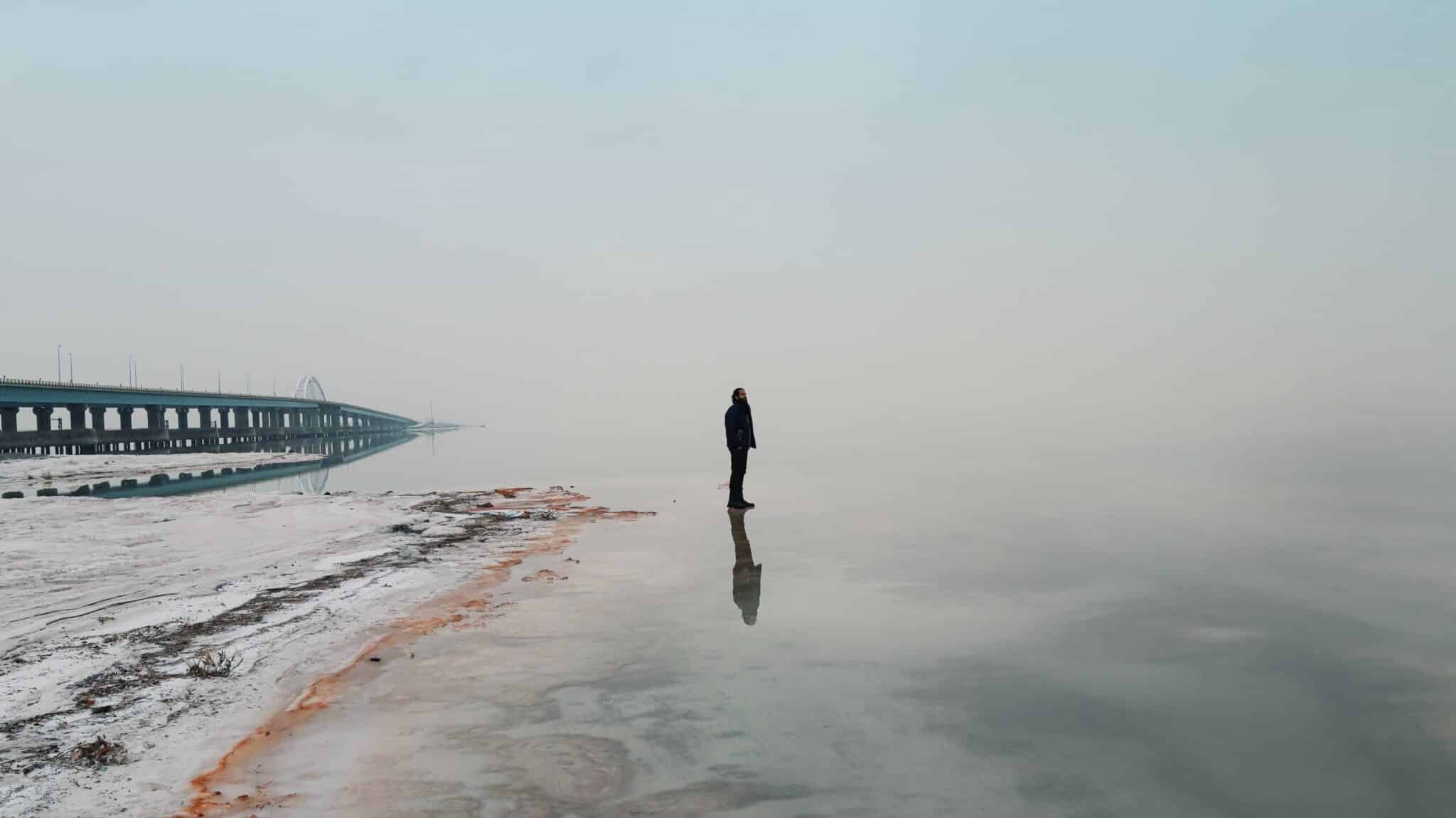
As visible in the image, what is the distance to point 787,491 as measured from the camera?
63.5 ft

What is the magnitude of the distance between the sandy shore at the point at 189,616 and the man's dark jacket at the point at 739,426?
3.00m

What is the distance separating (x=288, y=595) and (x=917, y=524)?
886cm


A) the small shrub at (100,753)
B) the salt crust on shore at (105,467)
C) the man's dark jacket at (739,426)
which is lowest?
the small shrub at (100,753)

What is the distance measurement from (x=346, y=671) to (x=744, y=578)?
4.38 meters

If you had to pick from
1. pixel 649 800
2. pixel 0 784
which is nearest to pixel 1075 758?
pixel 649 800

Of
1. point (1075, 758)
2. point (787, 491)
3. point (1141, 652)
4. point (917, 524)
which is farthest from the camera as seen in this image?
point (787, 491)

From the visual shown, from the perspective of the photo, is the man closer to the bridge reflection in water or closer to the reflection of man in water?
the reflection of man in water

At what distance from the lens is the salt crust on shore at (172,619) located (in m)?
4.50

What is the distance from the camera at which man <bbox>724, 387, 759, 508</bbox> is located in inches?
626

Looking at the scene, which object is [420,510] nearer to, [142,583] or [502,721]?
[142,583]

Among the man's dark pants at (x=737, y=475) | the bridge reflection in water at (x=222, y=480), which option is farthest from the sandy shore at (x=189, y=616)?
the bridge reflection in water at (x=222, y=480)

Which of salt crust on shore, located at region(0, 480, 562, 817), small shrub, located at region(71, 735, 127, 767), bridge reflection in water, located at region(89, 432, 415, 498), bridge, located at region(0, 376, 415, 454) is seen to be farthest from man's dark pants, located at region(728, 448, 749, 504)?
bridge, located at region(0, 376, 415, 454)

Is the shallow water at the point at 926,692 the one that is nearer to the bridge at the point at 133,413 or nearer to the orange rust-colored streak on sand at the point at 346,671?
the orange rust-colored streak on sand at the point at 346,671

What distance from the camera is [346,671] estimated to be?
6.07 meters
